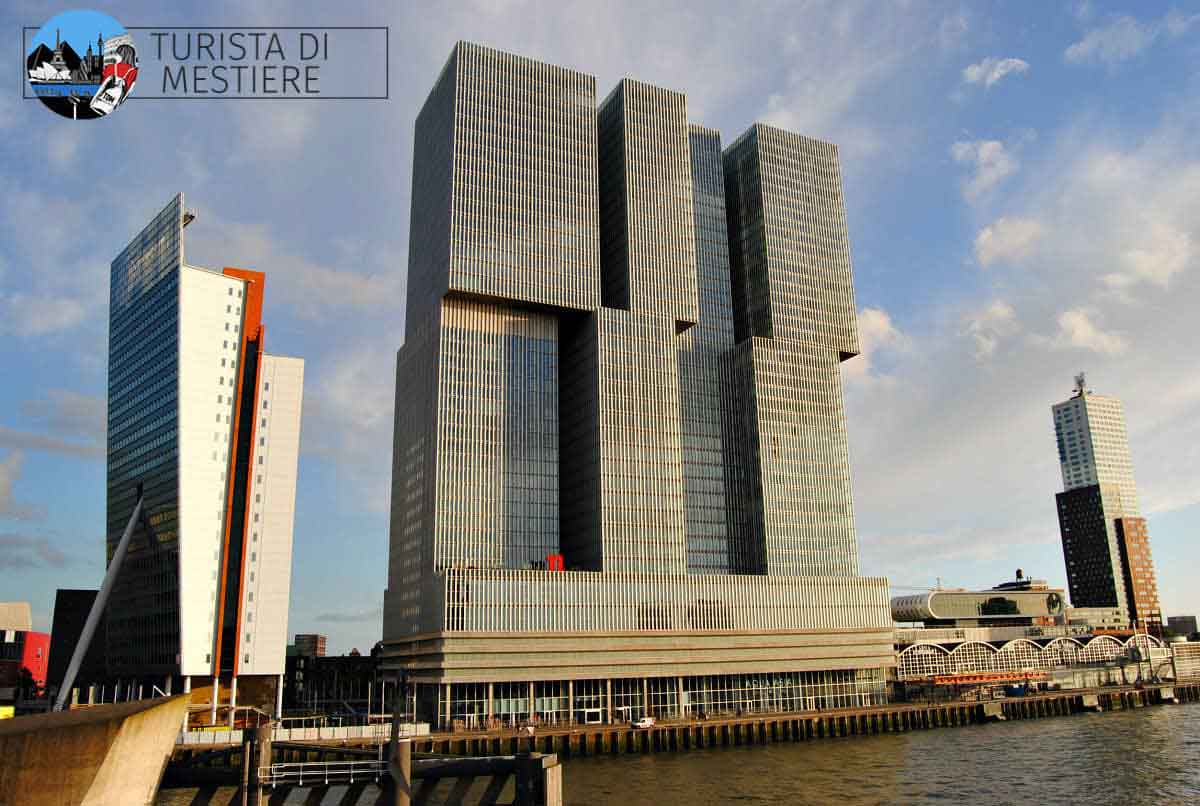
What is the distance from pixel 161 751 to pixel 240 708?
106m

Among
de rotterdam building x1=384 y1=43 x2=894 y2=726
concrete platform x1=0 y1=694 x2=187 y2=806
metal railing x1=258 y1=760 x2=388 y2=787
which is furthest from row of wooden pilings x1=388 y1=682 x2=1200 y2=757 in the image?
concrete platform x1=0 y1=694 x2=187 y2=806

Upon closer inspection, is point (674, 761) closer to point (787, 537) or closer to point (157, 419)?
point (787, 537)

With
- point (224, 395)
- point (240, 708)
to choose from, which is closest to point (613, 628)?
point (240, 708)

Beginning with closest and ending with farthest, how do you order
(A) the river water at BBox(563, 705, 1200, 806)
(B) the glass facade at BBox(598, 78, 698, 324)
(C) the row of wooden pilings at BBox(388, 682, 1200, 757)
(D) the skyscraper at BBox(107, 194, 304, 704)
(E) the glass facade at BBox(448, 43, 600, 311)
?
1. (A) the river water at BBox(563, 705, 1200, 806)
2. (C) the row of wooden pilings at BBox(388, 682, 1200, 757)
3. (D) the skyscraper at BBox(107, 194, 304, 704)
4. (E) the glass facade at BBox(448, 43, 600, 311)
5. (B) the glass facade at BBox(598, 78, 698, 324)

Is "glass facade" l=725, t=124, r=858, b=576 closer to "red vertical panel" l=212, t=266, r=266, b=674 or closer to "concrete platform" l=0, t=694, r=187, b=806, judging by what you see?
"red vertical panel" l=212, t=266, r=266, b=674

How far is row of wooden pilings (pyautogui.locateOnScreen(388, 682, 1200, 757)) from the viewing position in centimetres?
11350

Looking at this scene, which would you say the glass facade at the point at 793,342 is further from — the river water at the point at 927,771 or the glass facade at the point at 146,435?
the glass facade at the point at 146,435

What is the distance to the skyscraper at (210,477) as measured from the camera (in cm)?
12575

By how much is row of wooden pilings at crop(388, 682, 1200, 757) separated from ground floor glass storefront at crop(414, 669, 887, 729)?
10652 mm

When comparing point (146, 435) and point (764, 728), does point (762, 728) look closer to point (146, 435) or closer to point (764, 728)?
point (764, 728)

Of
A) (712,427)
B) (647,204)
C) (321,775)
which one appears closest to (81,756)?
(321,775)

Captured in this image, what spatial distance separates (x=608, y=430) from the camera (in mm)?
154125

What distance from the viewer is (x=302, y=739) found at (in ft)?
301

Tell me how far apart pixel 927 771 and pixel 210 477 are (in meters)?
97.9
